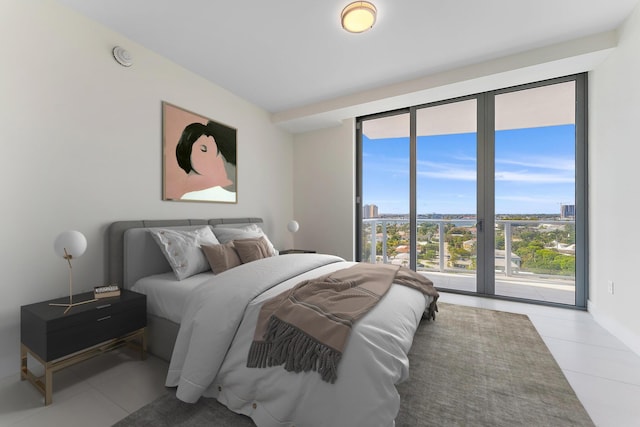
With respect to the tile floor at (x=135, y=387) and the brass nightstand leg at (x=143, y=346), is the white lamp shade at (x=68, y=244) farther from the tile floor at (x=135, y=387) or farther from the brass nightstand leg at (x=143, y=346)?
the tile floor at (x=135, y=387)

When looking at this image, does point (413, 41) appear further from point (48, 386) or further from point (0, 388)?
point (0, 388)

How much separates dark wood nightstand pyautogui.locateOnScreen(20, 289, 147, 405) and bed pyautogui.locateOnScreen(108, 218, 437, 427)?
0.54ft

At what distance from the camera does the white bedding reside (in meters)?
1.97

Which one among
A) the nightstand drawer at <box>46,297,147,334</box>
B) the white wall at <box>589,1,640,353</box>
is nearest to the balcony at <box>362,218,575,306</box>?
the white wall at <box>589,1,640,353</box>

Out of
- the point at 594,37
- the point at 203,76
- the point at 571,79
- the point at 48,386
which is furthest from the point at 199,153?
the point at 571,79

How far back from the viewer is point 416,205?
3.92 m

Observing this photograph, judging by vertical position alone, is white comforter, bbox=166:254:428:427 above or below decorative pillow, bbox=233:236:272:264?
below

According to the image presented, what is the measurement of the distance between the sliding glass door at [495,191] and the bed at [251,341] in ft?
5.52

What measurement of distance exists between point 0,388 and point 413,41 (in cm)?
406

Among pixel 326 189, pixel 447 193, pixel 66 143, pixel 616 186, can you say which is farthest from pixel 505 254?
pixel 66 143

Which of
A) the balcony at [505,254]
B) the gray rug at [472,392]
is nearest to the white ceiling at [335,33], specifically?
the balcony at [505,254]

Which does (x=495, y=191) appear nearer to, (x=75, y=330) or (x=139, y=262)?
(x=139, y=262)

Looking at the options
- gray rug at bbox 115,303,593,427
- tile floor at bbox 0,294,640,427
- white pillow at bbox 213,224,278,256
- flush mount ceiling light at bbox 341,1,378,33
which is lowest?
tile floor at bbox 0,294,640,427

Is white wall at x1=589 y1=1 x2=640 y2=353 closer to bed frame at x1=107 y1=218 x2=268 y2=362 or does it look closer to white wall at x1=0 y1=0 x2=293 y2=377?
bed frame at x1=107 y1=218 x2=268 y2=362
